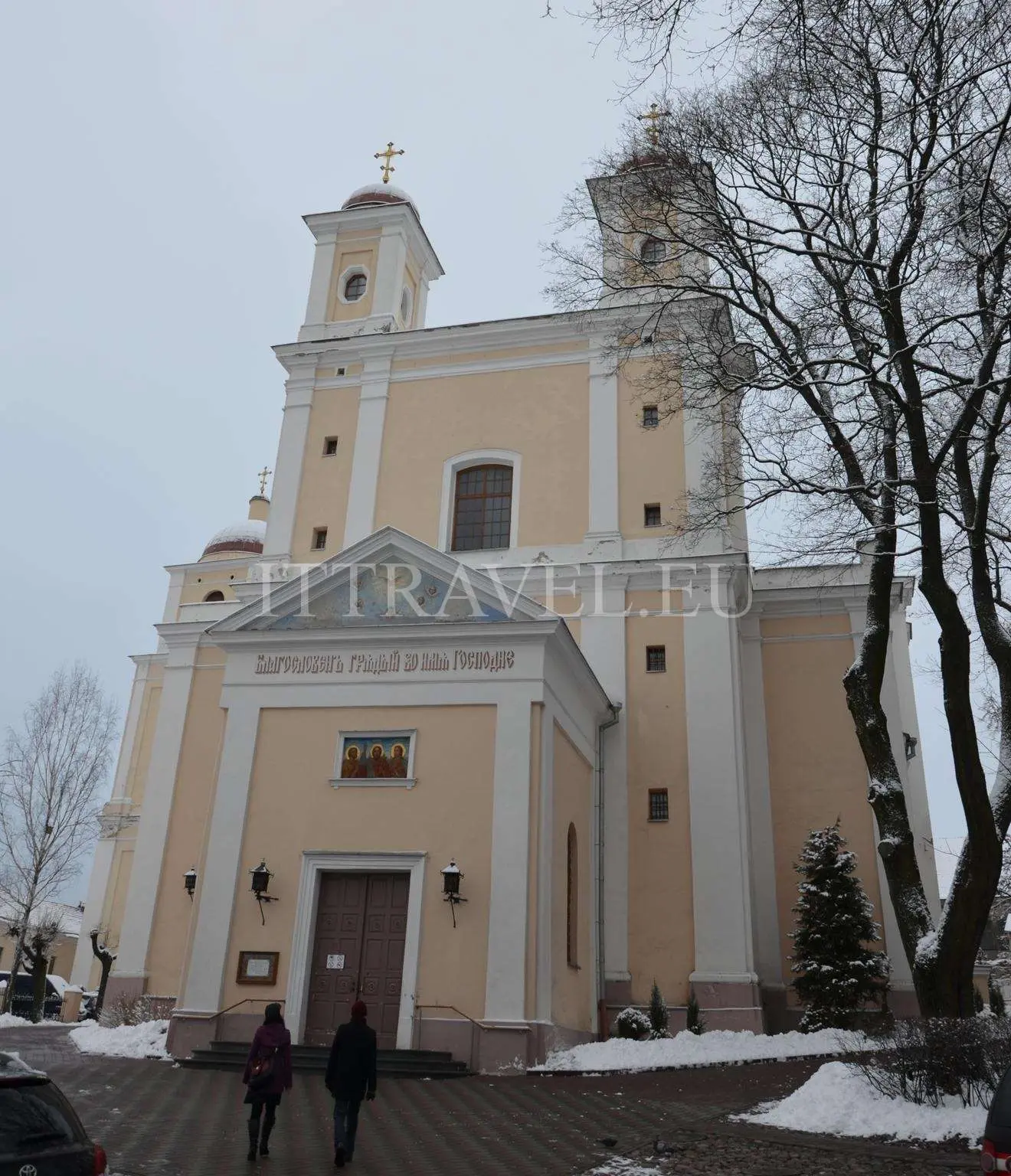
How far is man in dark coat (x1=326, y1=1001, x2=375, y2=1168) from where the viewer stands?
8.16 metres

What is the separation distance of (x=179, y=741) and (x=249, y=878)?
6.39 meters

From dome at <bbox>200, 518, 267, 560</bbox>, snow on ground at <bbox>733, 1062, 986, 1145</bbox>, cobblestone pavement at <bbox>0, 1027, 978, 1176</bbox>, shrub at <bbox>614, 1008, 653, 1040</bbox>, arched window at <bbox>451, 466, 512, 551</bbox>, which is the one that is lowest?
cobblestone pavement at <bbox>0, 1027, 978, 1176</bbox>

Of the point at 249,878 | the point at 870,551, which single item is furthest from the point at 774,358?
the point at 249,878

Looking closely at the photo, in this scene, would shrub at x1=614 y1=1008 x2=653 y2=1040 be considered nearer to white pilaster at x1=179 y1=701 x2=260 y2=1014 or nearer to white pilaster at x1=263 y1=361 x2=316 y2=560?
white pilaster at x1=179 y1=701 x2=260 y2=1014

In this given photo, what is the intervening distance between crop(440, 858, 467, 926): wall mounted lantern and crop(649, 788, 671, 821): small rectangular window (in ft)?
16.3

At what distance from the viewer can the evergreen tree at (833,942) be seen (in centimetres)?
1670

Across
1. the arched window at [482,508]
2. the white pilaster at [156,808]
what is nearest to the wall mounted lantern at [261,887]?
→ the white pilaster at [156,808]

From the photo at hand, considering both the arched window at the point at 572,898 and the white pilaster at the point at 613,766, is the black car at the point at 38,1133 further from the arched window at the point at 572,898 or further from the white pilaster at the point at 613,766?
the white pilaster at the point at 613,766

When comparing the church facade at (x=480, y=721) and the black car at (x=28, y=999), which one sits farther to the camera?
the black car at (x=28, y=999)

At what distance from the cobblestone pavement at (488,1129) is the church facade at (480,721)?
176 cm

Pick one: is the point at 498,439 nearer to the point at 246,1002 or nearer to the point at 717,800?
the point at 717,800

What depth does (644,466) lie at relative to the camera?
20.7 m

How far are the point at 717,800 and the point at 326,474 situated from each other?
10.5 meters

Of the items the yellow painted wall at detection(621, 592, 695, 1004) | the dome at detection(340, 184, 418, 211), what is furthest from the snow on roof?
the yellow painted wall at detection(621, 592, 695, 1004)
